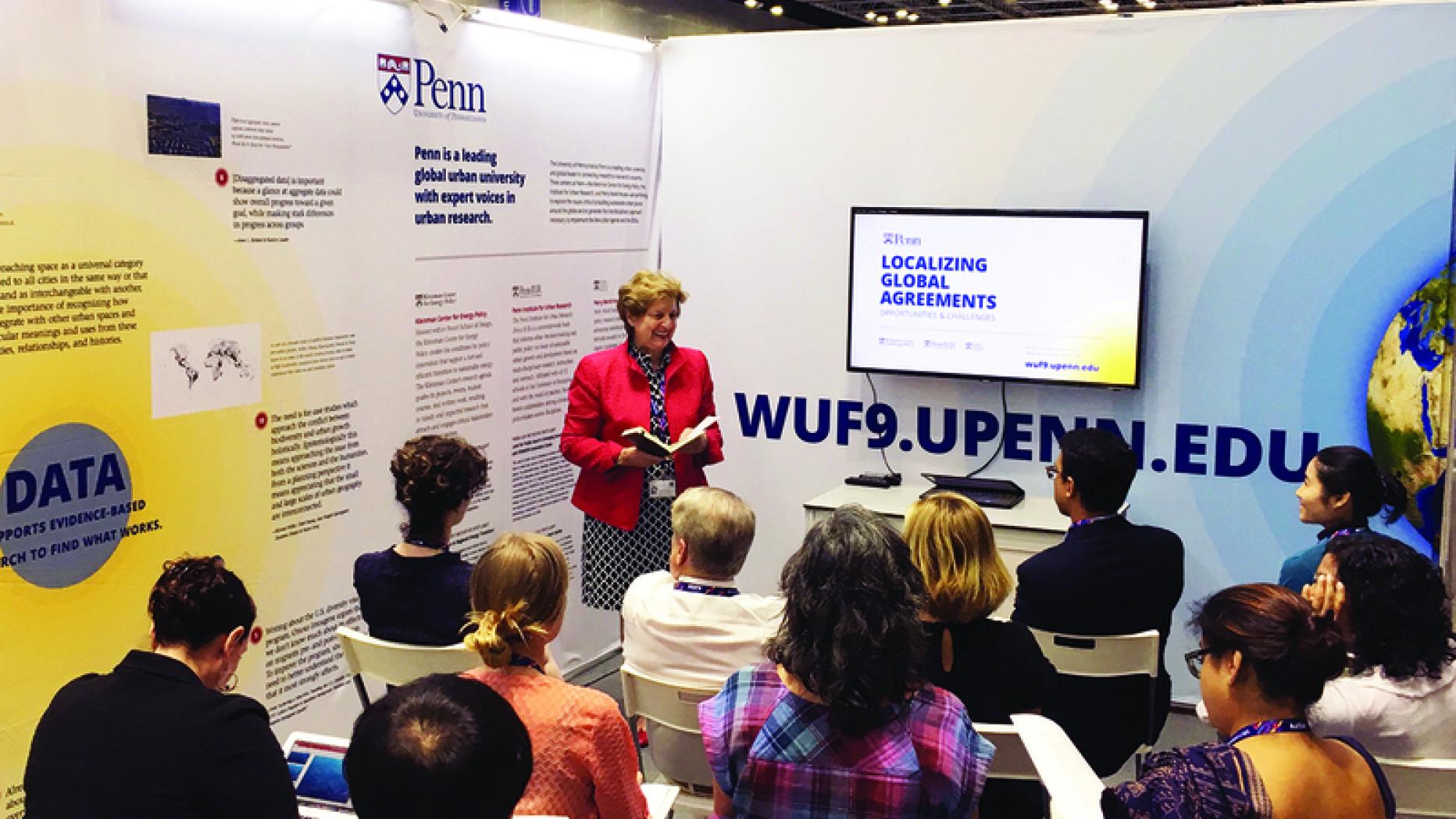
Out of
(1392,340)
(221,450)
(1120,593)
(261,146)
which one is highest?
(261,146)

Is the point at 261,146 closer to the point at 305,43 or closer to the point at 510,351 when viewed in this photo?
the point at 305,43

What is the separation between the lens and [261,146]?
4000mm

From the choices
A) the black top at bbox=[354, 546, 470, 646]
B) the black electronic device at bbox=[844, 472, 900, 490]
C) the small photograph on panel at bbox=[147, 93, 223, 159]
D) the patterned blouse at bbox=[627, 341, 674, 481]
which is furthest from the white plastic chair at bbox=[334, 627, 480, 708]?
the black electronic device at bbox=[844, 472, 900, 490]

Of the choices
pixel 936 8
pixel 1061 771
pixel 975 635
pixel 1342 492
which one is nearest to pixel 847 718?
pixel 1061 771

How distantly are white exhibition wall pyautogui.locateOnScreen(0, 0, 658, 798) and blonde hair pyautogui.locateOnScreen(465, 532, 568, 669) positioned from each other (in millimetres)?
1386

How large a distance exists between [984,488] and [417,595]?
9.55 feet

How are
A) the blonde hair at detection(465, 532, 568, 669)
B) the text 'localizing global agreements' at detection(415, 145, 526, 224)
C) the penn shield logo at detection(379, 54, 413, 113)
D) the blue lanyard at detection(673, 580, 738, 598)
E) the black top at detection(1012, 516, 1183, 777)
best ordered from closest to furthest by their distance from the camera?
1. the blonde hair at detection(465, 532, 568, 669)
2. the blue lanyard at detection(673, 580, 738, 598)
3. the black top at detection(1012, 516, 1183, 777)
4. the penn shield logo at detection(379, 54, 413, 113)
5. the text 'localizing global agreements' at detection(415, 145, 526, 224)

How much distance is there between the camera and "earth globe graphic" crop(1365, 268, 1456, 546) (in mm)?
4965

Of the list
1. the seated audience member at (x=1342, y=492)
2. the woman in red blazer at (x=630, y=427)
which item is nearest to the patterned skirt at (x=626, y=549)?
the woman in red blazer at (x=630, y=427)

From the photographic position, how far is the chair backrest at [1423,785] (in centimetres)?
259

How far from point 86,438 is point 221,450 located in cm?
48

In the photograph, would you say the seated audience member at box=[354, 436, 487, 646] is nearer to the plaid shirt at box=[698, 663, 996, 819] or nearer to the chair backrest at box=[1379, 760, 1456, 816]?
the plaid shirt at box=[698, 663, 996, 819]

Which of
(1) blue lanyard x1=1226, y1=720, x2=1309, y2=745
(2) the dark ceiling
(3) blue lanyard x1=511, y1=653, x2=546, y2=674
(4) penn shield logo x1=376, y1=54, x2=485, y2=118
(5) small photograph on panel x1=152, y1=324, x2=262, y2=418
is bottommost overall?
(3) blue lanyard x1=511, y1=653, x2=546, y2=674

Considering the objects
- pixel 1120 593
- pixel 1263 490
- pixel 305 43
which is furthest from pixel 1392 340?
pixel 305 43
